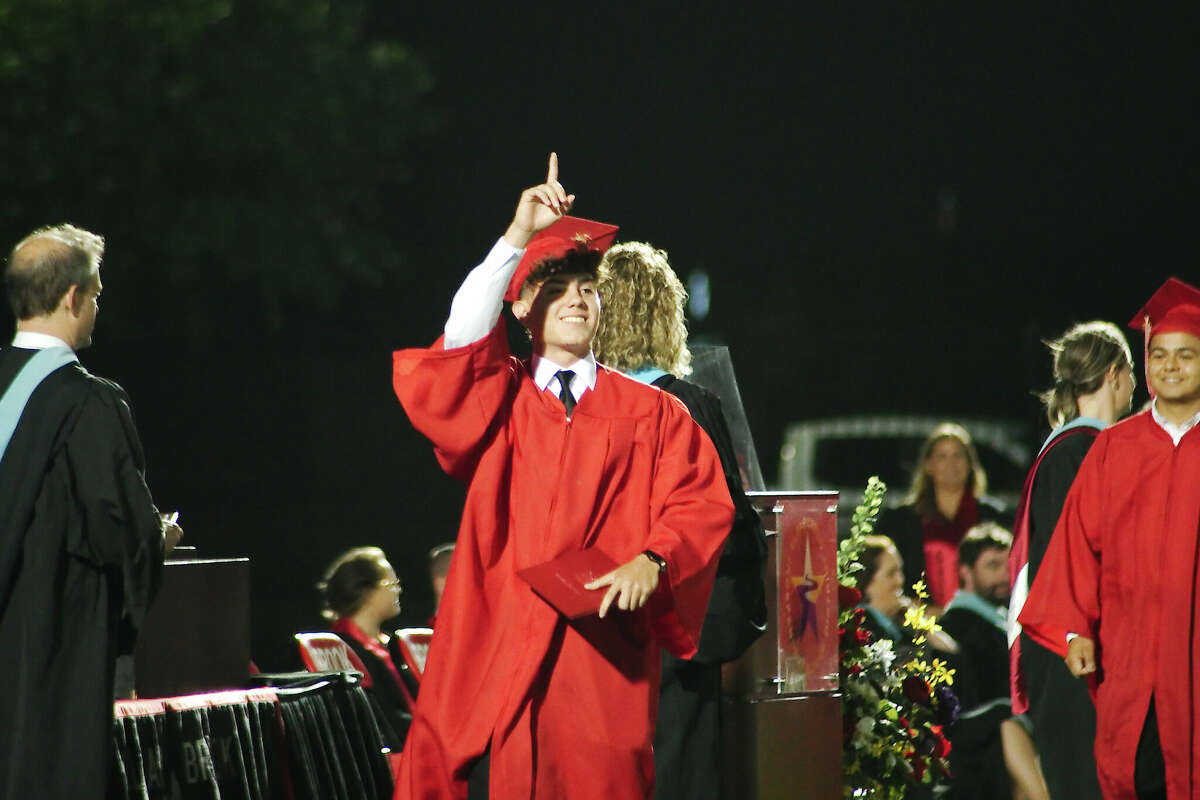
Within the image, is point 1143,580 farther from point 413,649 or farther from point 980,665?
point 413,649

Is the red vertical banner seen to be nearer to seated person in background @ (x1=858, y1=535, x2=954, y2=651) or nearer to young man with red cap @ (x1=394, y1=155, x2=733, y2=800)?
young man with red cap @ (x1=394, y1=155, x2=733, y2=800)

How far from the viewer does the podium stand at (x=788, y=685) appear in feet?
16.0

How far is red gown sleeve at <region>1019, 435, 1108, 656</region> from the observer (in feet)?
15.6

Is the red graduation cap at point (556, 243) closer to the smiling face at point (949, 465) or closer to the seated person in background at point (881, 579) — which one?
the seated person in background at point (881, 579)

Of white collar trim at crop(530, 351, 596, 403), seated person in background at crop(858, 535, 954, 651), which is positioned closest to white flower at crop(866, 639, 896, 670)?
seated person in background at crop(858, 535, 954, 651)

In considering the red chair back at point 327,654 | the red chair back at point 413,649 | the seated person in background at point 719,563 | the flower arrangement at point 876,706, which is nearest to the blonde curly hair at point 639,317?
the seated person in background at point 719,563

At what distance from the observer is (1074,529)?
483 cm

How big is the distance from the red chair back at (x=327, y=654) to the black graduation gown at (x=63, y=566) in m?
1.95

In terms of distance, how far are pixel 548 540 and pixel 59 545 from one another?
1334 millimetres

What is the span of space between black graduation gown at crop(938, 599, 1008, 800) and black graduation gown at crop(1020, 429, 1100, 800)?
1283 millimetres

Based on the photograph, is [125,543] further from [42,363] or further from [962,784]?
[962,784]

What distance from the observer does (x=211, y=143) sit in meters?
16.3

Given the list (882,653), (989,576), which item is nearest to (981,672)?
(989,576)

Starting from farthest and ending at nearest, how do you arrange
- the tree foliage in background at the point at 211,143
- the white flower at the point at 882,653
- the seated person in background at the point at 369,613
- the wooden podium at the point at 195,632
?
the tree foliage in background at the point at 211,143 → the seated person in background at the point at 369,613 → the white flower at the point at 882,653 → the wooden podium at the point at 195,632
